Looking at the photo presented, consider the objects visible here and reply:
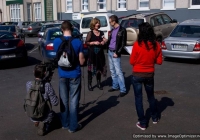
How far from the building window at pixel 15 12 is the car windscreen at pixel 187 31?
32.5 meters

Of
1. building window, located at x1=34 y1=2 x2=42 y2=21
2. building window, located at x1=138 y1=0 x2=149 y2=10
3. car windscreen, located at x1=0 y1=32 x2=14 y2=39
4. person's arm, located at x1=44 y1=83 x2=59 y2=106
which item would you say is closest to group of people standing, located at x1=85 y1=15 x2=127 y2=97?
person's arm, located at x1=44 y1=83 x2=59 y2=106

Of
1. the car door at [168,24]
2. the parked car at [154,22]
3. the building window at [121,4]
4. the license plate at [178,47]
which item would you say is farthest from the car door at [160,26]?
the building window at [121,4]

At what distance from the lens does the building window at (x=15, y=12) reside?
41.3 m

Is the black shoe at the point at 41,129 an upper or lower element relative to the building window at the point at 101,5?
lower

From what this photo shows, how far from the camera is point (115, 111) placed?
20.4 ft

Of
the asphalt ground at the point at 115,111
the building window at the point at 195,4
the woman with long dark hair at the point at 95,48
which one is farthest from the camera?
the building window at the point at 195,4

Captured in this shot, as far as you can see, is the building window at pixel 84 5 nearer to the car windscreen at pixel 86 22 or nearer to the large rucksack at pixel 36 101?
the car windscreen at pixel 86 22

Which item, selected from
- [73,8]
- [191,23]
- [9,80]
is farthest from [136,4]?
[9,80]

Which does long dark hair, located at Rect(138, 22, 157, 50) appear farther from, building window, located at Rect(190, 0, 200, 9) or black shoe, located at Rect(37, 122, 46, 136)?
building window, located at Rect(190, 0, 200, 9)

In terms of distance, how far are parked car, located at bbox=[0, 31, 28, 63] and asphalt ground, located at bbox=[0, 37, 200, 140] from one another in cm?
224

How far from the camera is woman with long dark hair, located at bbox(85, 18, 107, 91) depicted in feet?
24.6

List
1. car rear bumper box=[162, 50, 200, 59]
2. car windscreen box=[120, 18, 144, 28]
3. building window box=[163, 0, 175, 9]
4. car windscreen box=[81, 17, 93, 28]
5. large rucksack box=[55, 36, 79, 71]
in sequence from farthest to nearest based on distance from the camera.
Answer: building window box=[163, 0, 175, 9]
car windscreen box=[81, 17, 93, 28]
car windscreen box=[120, 18, 144, 28]
car rear bumper box=[162, 50, 200, 59]
large rucksack box=[55, 36, 79, 71]

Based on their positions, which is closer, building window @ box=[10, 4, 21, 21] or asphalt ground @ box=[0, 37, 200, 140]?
asphalt ground @ box=[0, 37, 200, 140]

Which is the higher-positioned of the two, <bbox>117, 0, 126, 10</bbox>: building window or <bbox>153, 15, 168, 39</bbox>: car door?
<bbox>117, 0, 126, 10</bbox>: building window
